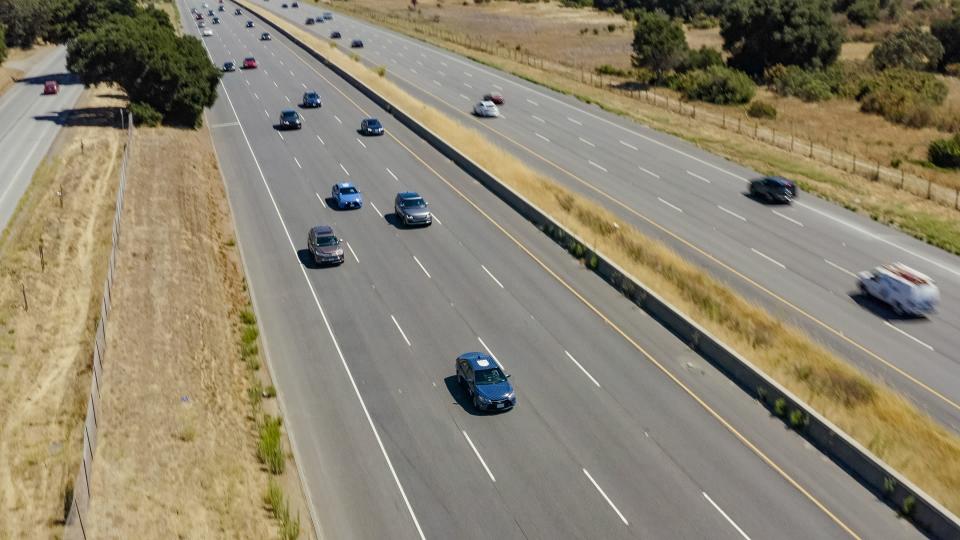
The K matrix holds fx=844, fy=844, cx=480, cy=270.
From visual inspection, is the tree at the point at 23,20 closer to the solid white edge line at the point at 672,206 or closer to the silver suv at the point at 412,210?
the silver suv at the point at 412,210

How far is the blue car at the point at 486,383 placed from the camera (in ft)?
Result: 97.5

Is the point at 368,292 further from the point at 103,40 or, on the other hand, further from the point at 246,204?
the point at 103,40

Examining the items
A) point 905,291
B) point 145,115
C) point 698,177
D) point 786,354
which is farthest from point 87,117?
point 905,291

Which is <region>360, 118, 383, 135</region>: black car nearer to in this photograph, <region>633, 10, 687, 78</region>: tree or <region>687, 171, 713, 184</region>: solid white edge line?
<region>687, 171, 713, 184</region>: solid white edge line

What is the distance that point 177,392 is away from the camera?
31.7 meters

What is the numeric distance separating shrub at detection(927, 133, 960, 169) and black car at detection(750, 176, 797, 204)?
17.7m

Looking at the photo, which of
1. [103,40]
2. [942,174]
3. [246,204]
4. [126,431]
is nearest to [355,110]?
[103,40]

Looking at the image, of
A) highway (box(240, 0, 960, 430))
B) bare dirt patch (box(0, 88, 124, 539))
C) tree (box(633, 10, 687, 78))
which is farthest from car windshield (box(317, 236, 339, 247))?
tree (box(633, 10, 687, 78))

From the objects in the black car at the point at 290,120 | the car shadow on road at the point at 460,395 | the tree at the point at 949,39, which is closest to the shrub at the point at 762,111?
the tree at the point at 949,39

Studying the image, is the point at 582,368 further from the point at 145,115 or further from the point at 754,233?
the point at 145,115

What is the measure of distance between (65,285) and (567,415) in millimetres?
27223

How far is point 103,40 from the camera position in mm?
70562

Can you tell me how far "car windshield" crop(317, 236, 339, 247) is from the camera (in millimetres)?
43156

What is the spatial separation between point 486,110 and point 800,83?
120 ft
